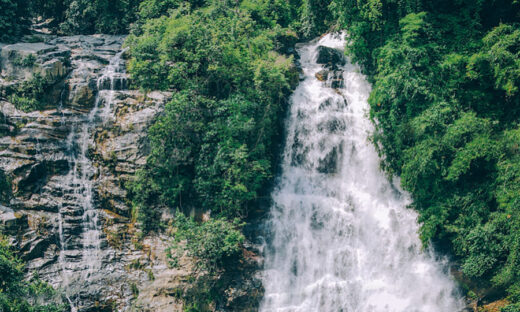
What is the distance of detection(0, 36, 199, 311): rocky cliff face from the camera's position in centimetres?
1497

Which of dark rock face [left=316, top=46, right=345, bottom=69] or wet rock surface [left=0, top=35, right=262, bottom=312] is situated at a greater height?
dark rock face [left=316, top=46, right=345, bottom=69]

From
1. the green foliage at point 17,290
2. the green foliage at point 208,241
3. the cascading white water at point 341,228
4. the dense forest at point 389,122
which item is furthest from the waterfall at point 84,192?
the cascading white water at point 341,228

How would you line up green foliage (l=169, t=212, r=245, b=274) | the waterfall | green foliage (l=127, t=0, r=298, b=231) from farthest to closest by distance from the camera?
green foliage (l=127, t=0, r=298, b=231)
the waterfall
green foliage (l=169, t=212, r=245, b=274)

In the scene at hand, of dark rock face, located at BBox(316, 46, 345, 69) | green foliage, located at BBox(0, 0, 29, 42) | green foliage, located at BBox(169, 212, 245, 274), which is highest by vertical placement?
green foliage, located at BBox(0, 0, 29, 42)

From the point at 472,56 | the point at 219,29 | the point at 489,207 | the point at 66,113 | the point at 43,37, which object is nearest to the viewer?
the point at 489,207

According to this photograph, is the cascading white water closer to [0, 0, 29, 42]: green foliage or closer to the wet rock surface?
the wet rock surface

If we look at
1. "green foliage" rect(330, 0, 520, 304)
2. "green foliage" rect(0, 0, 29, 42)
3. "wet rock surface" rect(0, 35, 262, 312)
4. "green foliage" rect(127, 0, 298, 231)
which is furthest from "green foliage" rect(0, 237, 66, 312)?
"green foliage" rect(330, 0, 520, 304)

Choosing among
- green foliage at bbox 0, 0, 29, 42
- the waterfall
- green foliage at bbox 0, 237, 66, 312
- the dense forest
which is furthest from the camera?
green foliage at bbox 0, 0, 29, 42

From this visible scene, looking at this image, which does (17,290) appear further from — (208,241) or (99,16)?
(99,16)

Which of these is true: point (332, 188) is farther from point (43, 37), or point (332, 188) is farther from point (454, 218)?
point (43, 37)

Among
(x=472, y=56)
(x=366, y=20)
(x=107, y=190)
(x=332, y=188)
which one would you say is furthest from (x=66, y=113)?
(x=472, y=56)

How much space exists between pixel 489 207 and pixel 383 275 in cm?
450

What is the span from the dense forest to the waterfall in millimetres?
1504

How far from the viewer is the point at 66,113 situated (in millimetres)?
16875
